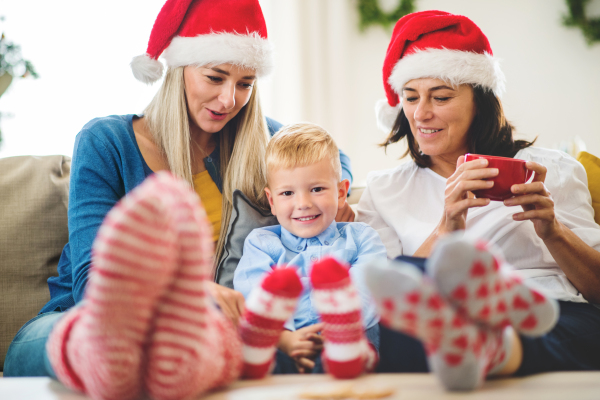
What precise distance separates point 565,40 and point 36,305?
387 cm

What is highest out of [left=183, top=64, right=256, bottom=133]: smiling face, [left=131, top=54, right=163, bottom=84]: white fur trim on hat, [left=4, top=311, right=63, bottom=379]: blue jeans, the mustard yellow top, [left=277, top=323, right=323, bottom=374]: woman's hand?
[left=131, top=54, right=163, bottom=84]: white fur trim on hat

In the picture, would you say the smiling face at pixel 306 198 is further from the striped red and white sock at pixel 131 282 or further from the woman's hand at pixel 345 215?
the striped red and white sock at pixel 131 282

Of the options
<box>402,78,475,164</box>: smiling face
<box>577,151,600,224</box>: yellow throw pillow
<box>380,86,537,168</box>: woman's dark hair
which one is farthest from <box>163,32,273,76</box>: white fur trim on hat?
<box>577,151,600,224</box>: yellow throw pillow

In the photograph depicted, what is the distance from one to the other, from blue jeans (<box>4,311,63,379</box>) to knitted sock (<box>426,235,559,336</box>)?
849 millimetres

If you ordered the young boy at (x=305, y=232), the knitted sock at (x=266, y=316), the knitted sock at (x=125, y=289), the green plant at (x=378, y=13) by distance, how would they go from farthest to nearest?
1. the green plant at (x=378, y=13)
2. the young boy at (x=305, y=232)
3. the knitted sock at (x=266, y=316)
4. the knitted sock at (x=125, y=289)

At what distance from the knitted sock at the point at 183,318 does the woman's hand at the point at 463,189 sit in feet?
2.43

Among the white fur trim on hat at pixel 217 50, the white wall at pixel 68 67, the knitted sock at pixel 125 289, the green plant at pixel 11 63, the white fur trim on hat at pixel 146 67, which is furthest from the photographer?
the white wall at pixel 68 67

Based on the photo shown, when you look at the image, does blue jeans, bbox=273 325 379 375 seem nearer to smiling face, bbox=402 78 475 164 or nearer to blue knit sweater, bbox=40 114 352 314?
blue knit sweater, bbox=40 114 352 314

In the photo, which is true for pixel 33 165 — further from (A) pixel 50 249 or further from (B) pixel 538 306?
(B) pixel 538 306

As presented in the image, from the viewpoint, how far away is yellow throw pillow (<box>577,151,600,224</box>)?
149 cm

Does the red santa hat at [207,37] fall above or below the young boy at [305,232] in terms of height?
above

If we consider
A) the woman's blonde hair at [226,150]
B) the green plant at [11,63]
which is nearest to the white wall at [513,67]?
the green plant at [11,63]

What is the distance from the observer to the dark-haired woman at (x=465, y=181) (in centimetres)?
120

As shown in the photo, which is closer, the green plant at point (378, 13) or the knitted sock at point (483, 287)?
the knitted sock at point (483, 287)
